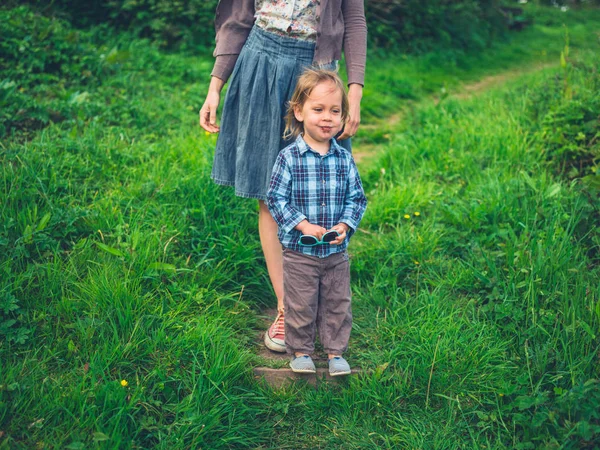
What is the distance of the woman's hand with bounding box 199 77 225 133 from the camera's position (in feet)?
8.81

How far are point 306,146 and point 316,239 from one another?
0.43 metres

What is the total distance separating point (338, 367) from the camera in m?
2.54

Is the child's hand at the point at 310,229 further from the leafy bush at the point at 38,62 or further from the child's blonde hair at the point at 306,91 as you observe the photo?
the leafy bush at the point at 38,62

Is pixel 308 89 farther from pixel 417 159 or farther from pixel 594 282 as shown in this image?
pixel 417 159

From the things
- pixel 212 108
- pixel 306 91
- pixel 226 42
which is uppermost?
pixel 226 42

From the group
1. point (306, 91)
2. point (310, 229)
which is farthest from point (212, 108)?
point (310, 229)

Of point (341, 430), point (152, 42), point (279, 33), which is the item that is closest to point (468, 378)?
point (341, 430)

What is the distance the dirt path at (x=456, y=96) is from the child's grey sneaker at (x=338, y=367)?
2688 millimetres

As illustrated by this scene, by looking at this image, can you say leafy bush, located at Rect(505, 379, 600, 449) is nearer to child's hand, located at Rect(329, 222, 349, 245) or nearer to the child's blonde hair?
child's hand, located at Rect(329, 222, 349, 245)

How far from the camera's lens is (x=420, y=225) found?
367cm

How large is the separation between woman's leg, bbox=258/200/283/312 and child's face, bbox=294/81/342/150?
0.46m

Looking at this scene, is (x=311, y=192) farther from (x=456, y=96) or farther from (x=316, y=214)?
(x=456, y=96)

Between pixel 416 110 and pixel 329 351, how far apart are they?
153 inches

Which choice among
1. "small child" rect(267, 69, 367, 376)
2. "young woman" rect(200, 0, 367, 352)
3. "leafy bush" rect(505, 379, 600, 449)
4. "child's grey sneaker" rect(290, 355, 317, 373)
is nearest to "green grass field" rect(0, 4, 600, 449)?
"leafy bush" rect(505, 379, 600, 449)
